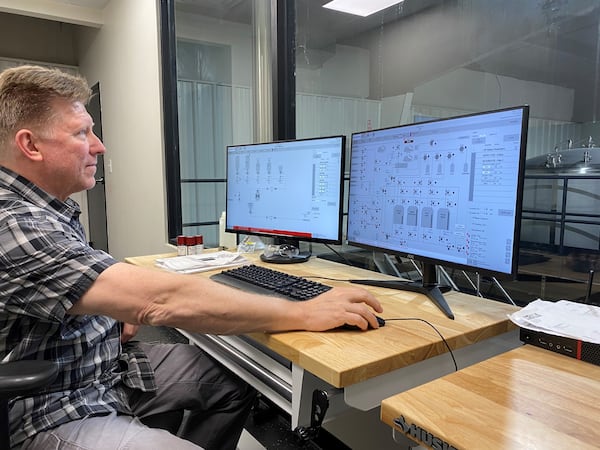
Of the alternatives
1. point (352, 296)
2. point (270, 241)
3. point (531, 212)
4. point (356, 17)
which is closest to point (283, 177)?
point (270, 241)

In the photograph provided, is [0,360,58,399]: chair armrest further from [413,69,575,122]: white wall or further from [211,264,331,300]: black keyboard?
[413,69,575,122]: white wall

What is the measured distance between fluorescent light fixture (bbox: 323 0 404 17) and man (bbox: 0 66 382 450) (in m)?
1.42

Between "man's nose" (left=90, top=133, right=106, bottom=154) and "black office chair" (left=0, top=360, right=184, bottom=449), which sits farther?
"man's nose" (left=90, top=133, right=106, bottom=154)

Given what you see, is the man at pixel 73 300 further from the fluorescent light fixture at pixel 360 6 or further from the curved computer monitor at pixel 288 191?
the fluorescent light fixture at pixel 360 6

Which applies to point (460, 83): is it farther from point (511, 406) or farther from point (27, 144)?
point (27, 144)

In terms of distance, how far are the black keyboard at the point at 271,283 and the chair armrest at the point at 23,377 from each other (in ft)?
1.76

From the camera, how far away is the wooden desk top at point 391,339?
2.54ft

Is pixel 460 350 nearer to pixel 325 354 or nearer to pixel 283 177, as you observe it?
pixel 325 354

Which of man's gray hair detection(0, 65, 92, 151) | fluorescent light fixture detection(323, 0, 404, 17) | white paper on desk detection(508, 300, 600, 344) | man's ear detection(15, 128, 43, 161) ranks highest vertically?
fluorescent light fixture detection(323, 0, 404, 17)

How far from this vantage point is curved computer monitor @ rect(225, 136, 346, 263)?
4.93 feet

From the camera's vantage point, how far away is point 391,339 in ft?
2.88

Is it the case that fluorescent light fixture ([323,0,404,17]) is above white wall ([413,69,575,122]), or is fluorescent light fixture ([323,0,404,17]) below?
above

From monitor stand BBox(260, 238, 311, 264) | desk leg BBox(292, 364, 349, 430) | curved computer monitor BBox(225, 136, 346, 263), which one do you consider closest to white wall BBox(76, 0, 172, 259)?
curved computer monitor BBox(225, 136, 346, 263)

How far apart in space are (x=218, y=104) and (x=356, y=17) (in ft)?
4.44
